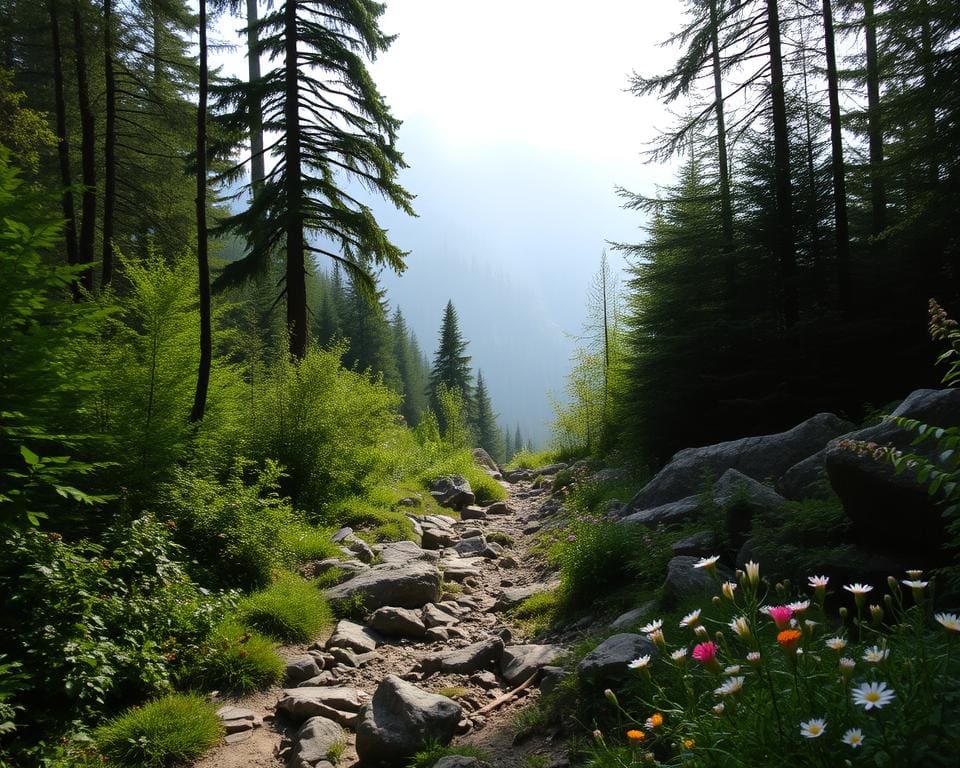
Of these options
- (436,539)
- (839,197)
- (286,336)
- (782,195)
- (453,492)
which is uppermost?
(782,195)

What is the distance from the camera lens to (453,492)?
12.0 meters

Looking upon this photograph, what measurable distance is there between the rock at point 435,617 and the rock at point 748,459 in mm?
2511

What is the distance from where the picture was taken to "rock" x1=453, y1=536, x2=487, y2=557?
8320 mm

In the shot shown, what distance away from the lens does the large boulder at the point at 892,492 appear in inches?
128

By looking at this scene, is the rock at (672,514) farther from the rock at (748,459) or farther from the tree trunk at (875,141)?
the tree trunk at (875,141)

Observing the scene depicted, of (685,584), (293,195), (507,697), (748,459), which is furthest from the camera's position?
(293,195)

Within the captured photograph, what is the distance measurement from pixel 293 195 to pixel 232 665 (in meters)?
8.57

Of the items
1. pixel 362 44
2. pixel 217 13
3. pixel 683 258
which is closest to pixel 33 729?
pixel 217 13

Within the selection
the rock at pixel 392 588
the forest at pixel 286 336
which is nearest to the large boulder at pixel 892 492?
the forest at pixel 286 336

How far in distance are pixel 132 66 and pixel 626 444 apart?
442 inches

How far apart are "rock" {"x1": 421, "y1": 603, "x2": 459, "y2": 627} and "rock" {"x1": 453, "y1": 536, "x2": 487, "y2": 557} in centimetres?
221

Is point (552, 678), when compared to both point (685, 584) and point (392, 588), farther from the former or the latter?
point (392, 588)

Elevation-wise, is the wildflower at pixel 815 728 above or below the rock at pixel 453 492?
above

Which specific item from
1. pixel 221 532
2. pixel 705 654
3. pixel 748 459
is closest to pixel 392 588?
pixel 221 532
